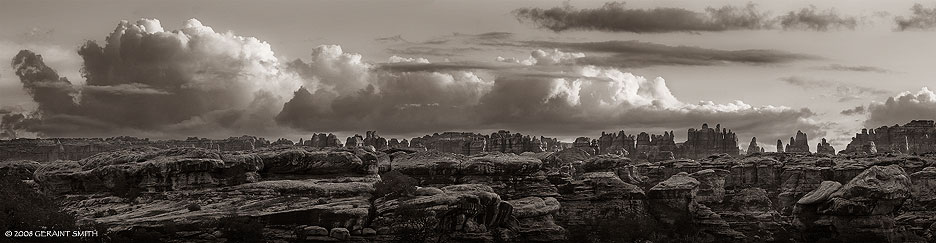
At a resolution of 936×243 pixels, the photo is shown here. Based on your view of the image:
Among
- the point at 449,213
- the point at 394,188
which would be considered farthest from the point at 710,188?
the point at 394,188

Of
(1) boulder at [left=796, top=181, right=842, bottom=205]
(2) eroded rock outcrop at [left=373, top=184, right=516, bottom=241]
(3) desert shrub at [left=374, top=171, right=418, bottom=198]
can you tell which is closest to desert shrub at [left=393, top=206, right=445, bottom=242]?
(2) eroded rock outcrop at [left=373, top=184, right=516, bottom=241]

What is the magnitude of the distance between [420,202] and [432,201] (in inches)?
53.5

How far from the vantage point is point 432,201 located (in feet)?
327

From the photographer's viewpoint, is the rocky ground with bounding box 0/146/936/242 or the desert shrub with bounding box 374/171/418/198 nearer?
the rocky ground with bounding box 0/146/936/242

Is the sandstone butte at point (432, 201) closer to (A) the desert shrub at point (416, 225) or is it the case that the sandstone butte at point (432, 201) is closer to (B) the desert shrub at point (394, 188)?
(A) the desert shrub at point (416, 225)

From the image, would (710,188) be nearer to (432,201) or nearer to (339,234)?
(432,201)

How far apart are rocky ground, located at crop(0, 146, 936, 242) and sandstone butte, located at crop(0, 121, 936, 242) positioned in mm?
147

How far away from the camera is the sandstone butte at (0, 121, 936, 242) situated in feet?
309

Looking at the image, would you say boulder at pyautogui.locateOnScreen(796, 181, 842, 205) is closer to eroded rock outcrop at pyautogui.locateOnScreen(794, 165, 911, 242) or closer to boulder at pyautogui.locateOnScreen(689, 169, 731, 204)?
eroded rock outcrop at pyautogui.locateOnScreen(794, 165, 911, 242)

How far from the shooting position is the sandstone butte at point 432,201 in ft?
309

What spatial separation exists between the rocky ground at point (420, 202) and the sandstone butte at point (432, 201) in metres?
0.15

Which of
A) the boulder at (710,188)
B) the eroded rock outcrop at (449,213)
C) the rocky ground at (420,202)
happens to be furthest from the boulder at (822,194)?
the eroded rock outcrop at (449,213)

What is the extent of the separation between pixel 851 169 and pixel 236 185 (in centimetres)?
11338

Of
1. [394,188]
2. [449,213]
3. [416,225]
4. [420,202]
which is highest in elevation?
[394,188]
